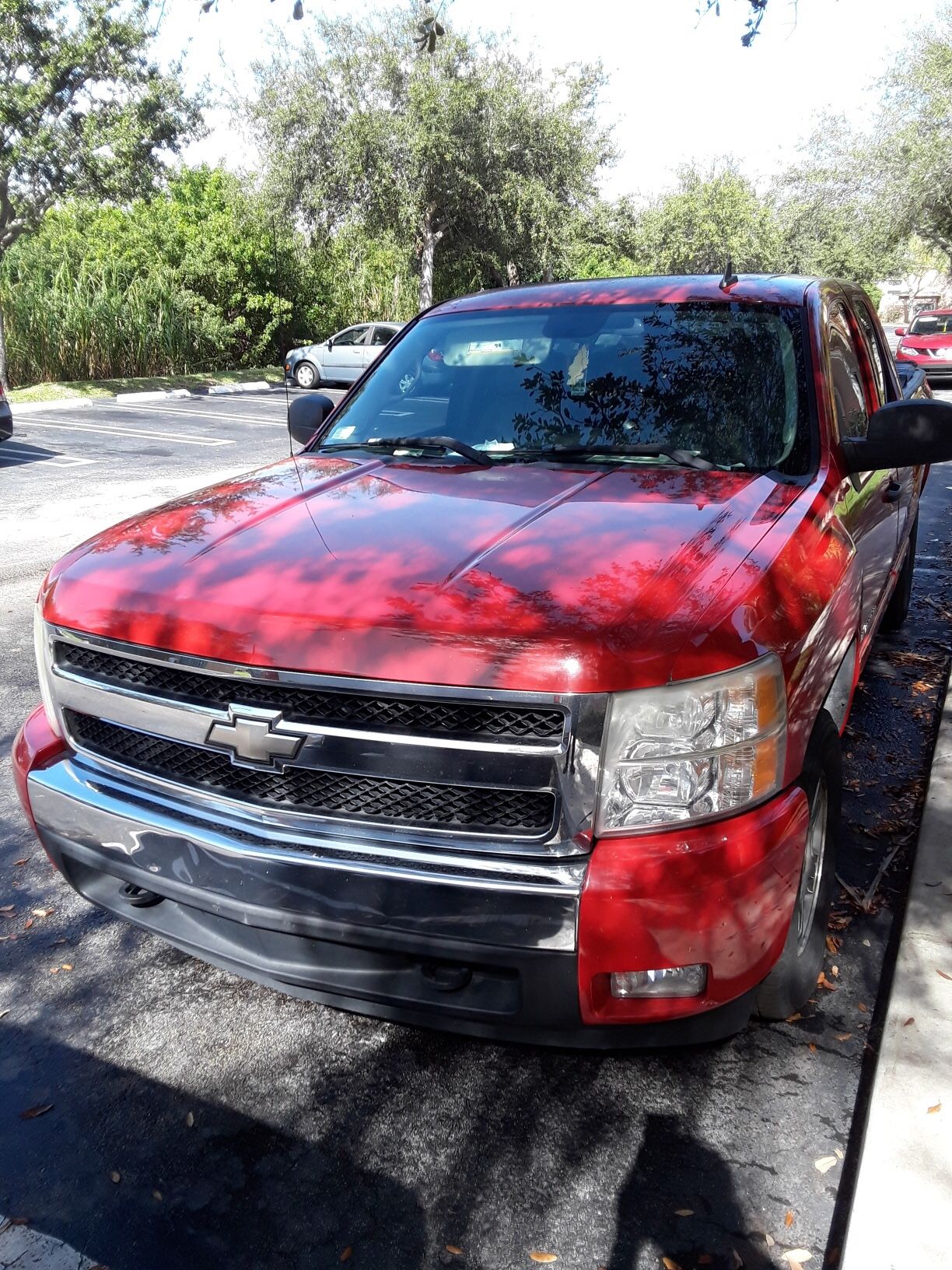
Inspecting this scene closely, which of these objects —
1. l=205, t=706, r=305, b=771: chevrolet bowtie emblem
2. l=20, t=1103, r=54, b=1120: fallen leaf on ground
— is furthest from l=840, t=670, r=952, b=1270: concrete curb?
l=20, t=1103, r=54, b=1120: fallen leaf on ground

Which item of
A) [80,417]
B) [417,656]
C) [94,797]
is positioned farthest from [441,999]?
[80,417]

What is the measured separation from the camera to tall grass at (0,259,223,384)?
75.7ft

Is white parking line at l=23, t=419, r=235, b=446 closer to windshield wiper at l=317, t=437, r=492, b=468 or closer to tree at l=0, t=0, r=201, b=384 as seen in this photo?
tree at l=0, t=0, r=201, b=384

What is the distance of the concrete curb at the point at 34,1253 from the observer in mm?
2158

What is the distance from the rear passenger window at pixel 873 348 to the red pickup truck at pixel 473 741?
1954 millimetres

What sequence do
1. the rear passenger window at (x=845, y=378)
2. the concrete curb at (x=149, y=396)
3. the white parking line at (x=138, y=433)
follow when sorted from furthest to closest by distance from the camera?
the concrete curb at (x=149, y=396), the white parking line at (x=138, y=433), the rear passenger window at (x=845, y=378)

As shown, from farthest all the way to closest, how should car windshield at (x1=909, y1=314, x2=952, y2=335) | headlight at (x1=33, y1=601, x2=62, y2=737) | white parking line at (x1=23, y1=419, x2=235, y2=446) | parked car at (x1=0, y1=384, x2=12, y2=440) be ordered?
car windshield at (x1=909, y1=314, x2=952, y2=335), white parking line at (x1=23, y1=419, x2=235, y2=446), parked car at (x1=0, y1=384, x2=12, y2=440), headlight at (x1=33, y1=601, x2=62, y2=737)

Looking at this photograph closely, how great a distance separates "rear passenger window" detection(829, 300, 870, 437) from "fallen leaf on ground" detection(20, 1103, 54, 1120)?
9.72 feet

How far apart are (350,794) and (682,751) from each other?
0.71 metres

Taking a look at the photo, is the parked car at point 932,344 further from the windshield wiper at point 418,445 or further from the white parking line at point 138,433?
the windshield wiper at point 418,445

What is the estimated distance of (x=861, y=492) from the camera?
366 centimetres

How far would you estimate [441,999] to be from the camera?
7.53ft

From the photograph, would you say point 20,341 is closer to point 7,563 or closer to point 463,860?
point 7,563

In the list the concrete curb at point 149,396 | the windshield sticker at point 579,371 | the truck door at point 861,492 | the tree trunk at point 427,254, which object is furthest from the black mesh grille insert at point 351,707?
the tree trunk at point 427,254
